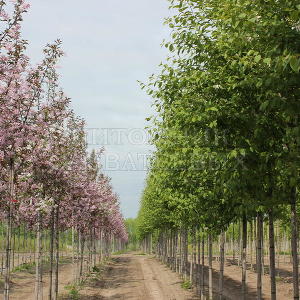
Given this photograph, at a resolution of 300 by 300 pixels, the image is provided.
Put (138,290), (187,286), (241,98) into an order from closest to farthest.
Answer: (241,98) < (138,290) < (187,286)

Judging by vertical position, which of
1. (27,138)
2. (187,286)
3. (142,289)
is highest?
(27,138)

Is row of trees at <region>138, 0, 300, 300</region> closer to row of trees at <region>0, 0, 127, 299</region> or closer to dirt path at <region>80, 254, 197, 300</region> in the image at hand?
row of trees at <region>0, 0, 127, 299</region>

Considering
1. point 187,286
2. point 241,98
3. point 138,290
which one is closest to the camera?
point 241,98

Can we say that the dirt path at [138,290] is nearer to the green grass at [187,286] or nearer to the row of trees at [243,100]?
the green grass at [187,286]

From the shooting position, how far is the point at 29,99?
37.9ft

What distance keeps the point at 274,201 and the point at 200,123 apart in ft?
7.20

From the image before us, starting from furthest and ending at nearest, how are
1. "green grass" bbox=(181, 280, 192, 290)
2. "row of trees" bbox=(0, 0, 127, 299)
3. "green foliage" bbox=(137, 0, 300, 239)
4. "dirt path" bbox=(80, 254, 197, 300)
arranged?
"green grass" bbox=(181, 280, 192, 290)
"dirt path" bbox=(80, 254, 197, 300)
"row of trees" bbox=(0, 0, 127, 299)
"green foliage" bbox=(137, 0, 300, 239)

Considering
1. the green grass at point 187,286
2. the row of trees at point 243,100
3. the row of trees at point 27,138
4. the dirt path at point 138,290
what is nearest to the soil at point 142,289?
the dirt path at point 138,290

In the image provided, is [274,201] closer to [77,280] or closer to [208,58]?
[208,58]

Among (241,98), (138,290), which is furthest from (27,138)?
(138,290)

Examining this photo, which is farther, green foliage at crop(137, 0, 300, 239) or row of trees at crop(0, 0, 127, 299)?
row of trees at crop(0, 0, 127, 299)

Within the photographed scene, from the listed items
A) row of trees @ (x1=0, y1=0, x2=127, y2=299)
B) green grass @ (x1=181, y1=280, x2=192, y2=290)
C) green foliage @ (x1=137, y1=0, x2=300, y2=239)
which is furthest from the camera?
green grass @ (x1=181, y1=280, x2=192, y2=290)

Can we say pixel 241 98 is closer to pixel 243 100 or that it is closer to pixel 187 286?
pixel 243 100

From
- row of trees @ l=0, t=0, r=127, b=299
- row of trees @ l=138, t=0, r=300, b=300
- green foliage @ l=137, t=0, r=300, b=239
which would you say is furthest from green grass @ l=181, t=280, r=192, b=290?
green foliage @ l=137, t=0, r=300, b=239
